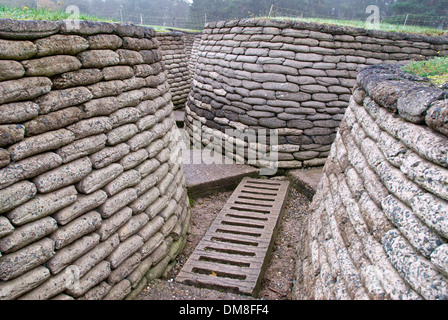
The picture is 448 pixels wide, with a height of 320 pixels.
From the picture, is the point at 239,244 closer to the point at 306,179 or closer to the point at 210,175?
the point at 210,175

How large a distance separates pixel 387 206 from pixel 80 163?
2002 mm

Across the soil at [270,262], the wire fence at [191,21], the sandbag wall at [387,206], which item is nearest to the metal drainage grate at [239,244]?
the soil at [270,262]

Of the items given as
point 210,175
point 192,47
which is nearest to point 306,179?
point 210,175

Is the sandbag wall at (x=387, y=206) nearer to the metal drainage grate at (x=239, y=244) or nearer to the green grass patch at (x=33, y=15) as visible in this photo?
the metal drainage grate at (x=239, y=244)

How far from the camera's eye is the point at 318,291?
2.19 meters

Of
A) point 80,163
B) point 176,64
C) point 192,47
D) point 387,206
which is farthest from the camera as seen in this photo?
point 192,47

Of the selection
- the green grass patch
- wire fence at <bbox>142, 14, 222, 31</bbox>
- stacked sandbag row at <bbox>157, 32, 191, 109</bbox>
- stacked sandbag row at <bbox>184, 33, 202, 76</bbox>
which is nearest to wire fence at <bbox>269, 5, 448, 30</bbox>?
stacked sandbag row at <bbox>184, 33, 202, 76</bbox>

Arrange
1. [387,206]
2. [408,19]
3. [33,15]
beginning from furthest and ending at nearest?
1. [408,19]
2. [33,15]
3. [387,206]

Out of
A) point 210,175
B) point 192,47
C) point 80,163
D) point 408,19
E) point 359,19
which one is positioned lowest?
point 210,175

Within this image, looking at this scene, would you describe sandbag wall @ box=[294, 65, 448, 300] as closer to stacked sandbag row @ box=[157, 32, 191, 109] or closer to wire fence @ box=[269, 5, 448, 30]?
stacked sandbag row @ box=[157, 32, 191, 109]

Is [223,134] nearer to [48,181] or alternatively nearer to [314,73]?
[314,73]

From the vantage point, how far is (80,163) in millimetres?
2281

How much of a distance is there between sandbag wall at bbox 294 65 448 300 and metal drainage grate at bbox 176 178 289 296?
0.59 m

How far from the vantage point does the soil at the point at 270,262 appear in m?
2.80
